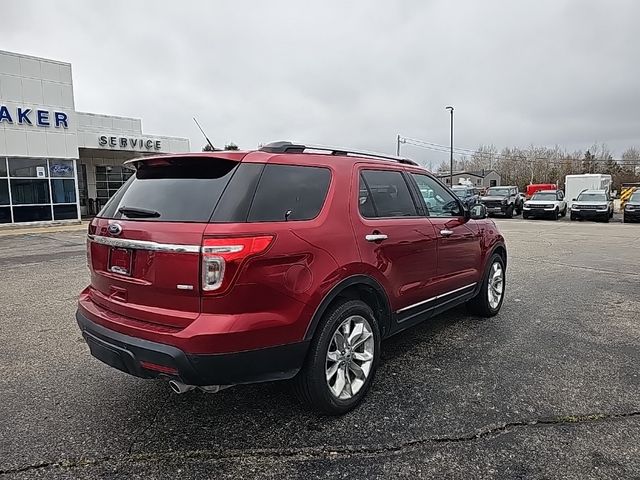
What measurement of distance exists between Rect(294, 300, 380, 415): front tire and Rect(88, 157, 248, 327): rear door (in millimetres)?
869

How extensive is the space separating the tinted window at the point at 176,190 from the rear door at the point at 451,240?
6.98ft

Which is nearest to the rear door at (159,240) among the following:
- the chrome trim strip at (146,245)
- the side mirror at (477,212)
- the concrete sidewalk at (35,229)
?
the chrome trim strip at (146,245)

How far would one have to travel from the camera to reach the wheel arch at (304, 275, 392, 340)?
2992 millimetres

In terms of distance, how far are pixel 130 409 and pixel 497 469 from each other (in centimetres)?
243

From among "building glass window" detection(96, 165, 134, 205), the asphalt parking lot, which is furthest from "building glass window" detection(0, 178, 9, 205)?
the asphalt parking lot

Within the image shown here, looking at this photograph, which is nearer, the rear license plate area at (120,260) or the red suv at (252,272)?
the red suv at (252,272)

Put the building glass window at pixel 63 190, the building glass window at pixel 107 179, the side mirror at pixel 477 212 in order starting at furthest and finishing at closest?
the building glass window at pixel 107 179 → the building glass window at pixel 63 190 → the side mirror at pixel 477 212

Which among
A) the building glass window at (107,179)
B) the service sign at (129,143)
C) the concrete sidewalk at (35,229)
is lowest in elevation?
the concrete sidewalk at (35,229)

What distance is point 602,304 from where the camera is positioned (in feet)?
20.8

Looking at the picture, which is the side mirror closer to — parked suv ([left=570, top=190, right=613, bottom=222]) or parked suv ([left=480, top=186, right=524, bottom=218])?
parked suv ([left=570, top=190, right=613, bottom=222])

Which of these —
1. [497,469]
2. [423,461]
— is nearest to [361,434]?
[423,461]

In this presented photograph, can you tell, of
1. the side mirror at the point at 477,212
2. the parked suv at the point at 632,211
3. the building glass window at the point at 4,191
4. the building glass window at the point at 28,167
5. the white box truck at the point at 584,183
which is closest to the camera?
the side mirror at the point at 477,212

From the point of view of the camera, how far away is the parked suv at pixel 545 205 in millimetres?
26375

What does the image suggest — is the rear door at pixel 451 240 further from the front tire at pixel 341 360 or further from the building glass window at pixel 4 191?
the building glass window at pixel 4 191
